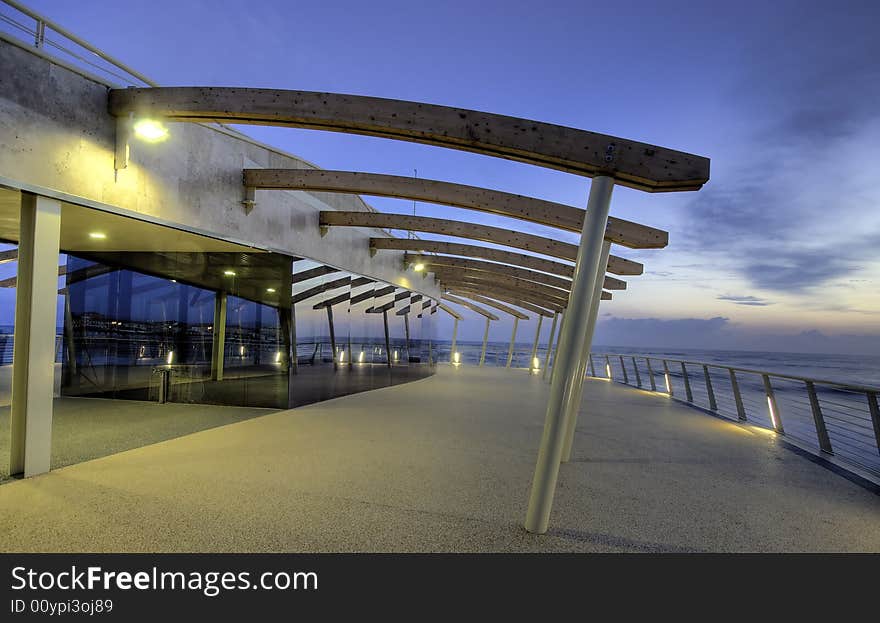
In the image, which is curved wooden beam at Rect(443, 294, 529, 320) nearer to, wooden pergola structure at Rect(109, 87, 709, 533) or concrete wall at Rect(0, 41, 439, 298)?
concrete wall at Rect(0, 41, 439, 298)

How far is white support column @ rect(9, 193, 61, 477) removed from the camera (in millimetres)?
4539

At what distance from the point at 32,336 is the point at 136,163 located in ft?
7.36

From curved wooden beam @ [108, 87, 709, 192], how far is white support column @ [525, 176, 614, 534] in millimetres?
273

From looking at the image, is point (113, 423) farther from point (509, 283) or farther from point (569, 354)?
point (509, 283)

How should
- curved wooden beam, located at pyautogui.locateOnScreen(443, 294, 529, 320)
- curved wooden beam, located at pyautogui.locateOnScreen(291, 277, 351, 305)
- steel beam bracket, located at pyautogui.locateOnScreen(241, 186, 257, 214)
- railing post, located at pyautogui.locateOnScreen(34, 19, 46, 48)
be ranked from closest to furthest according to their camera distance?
railing post, located at pyautogui.locateOnScreen(34, 19, 46, 48)
steel beam bracket, located at pyautogui.locateOnScreen(241, 186, 257, 214)
curved wooden beam, located at pyautogui.locateOnScreen(291, 277, 351, 305)
curved wooden beam, located at pyautogui.locateOnScreen(443, 294, 529, 320)

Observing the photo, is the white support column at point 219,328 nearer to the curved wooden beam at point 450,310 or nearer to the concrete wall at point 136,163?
the concrete wall at point 136,163

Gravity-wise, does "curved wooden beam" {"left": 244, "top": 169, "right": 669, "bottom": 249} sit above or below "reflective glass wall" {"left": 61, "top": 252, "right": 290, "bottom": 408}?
above

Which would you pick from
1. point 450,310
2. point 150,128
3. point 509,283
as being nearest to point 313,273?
point 150,128

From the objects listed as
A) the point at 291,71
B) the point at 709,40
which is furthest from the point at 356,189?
the point at 291,71

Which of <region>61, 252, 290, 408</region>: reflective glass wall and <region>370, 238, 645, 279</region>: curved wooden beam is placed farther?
<region>370, 238, 645, 279</region>: curved wooden beam

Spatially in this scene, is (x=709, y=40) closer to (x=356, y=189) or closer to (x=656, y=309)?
(x=356, y=189)

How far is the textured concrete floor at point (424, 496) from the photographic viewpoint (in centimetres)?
333

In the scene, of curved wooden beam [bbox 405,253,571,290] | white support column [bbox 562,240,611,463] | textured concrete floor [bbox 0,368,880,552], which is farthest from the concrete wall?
white support column [bbox 562,240,611,463]

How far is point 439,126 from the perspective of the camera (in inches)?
161
